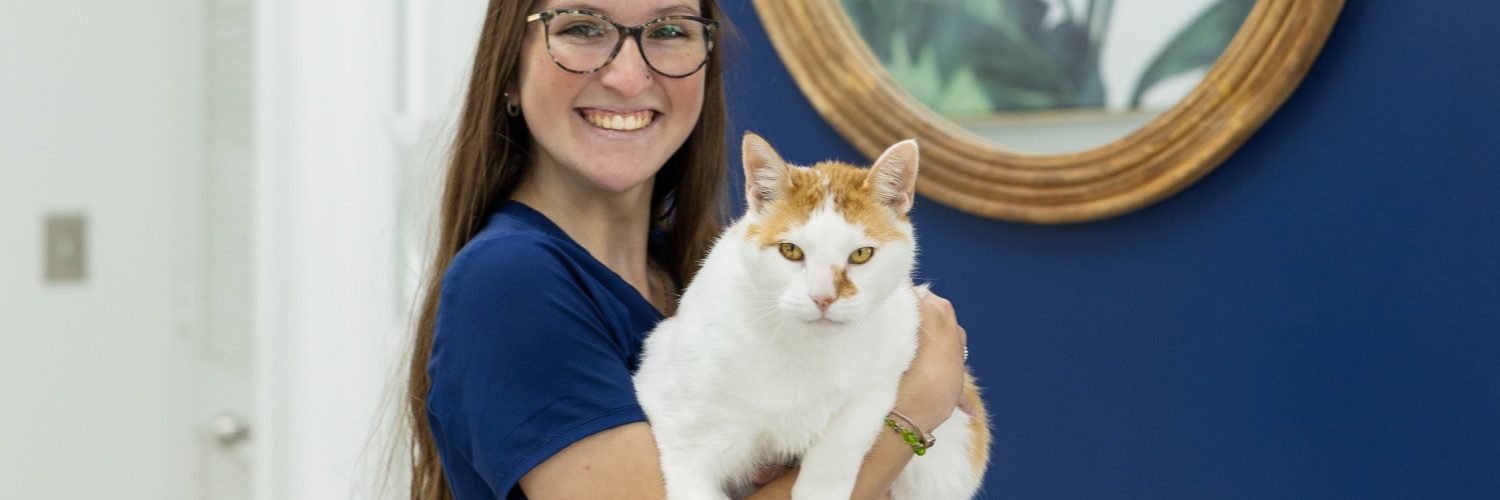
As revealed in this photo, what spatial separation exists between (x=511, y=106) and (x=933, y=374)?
47 cm

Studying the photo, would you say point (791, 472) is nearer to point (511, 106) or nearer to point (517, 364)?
point (517, 364)

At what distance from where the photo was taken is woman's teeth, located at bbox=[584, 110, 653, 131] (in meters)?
1.22

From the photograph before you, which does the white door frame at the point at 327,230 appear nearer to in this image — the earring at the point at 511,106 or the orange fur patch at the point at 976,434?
the earring at the point at 511,106

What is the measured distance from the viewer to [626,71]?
120cm

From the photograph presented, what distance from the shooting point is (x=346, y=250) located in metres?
2.52

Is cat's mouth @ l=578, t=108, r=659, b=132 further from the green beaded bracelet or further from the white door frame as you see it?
the white door frame

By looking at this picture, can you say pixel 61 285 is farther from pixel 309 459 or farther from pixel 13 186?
pixel 309 459

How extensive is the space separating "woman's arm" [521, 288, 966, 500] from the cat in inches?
0.6

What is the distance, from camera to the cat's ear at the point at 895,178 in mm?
1090

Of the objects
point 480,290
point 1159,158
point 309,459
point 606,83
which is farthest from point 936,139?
point 309,459

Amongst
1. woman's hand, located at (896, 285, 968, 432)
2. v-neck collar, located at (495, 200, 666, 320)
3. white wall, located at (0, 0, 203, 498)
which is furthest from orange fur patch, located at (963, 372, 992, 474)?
white wall, located at (0, 0, 203, 498)

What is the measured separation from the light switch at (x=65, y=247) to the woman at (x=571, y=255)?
1723mm

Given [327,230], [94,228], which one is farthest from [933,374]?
[94,228]

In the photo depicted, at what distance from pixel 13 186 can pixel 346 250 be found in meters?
0.73
